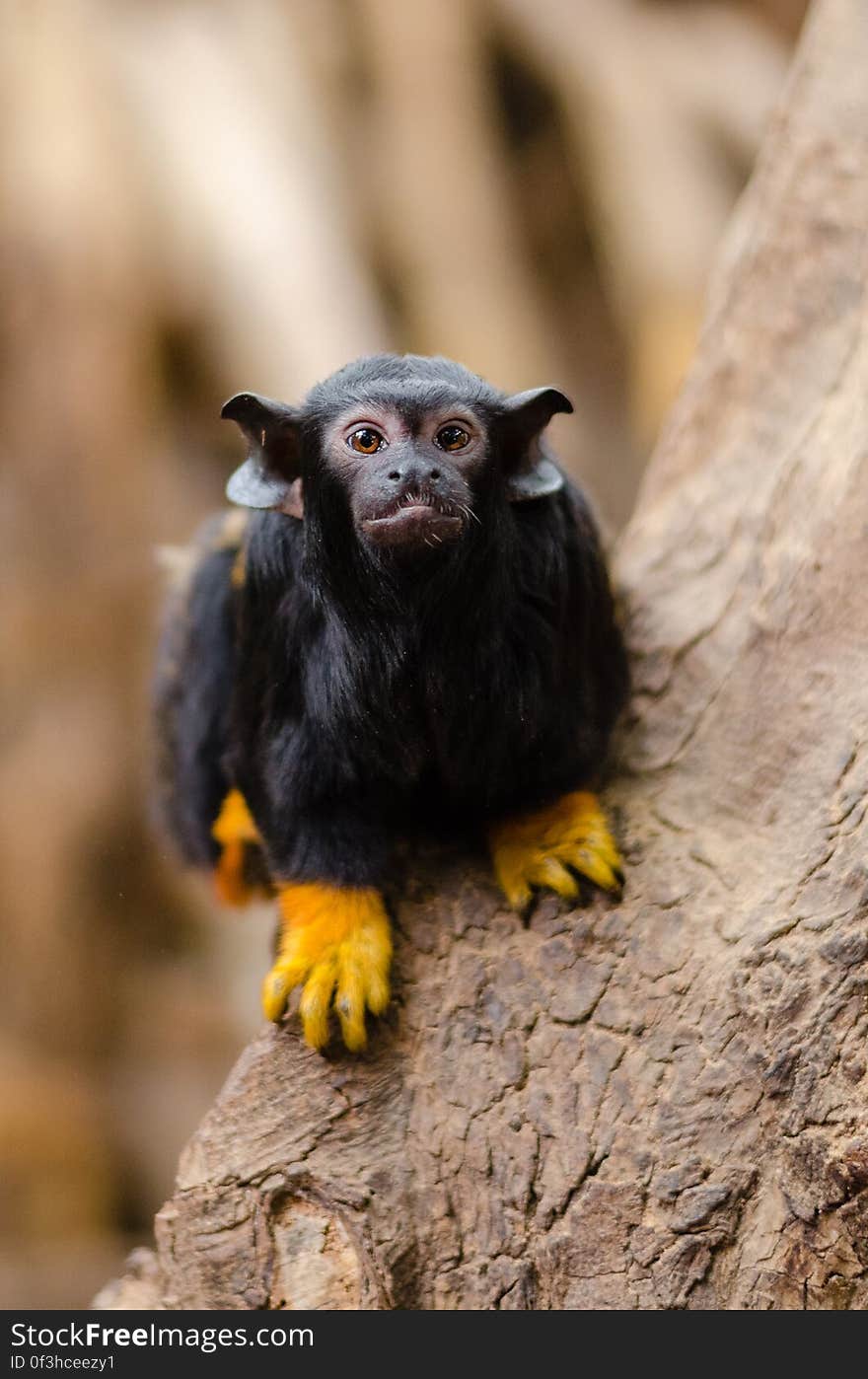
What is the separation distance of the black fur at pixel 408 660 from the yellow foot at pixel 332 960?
58 mm

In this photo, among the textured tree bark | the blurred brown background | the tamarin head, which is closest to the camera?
the textured tree bark

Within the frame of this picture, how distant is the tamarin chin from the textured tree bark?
129mm

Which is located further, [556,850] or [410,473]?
[556,850]

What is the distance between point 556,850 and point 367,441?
1011 millimetres

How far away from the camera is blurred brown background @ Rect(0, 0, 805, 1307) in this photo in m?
7.02

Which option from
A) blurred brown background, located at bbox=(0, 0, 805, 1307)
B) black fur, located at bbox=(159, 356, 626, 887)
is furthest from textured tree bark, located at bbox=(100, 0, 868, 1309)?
blurred brown background, located at bbox=(0, 0, 805, 1307)

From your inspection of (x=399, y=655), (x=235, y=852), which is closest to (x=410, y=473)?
(x=399, y=655)

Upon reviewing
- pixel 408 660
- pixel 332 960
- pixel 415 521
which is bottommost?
pixel 332 960

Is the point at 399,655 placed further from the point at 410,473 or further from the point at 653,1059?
the point at 653,1059

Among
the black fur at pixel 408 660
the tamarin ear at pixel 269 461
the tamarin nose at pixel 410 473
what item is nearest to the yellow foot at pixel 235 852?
the black fur at pixel 408 660

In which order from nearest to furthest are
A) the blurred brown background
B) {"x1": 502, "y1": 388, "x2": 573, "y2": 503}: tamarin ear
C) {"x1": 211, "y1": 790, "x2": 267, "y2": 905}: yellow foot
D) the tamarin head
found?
the tamarin head → {"x1": 502, "y1": 388, "x2": 573, "y2": 503}: tamarin ear → {"x1": 211, "y1": 790, "x2": 267, "y2": 905}: yellow foot → the blurred brown background

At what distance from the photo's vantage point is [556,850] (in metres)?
3.07

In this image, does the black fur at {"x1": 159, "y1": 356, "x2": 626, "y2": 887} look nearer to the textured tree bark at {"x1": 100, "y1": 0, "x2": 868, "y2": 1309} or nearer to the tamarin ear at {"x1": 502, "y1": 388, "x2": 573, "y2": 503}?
the tamarin ear at {"x1": 502, "y1": 388, "x2": 573, "y2": 503}

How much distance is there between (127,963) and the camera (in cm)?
769
